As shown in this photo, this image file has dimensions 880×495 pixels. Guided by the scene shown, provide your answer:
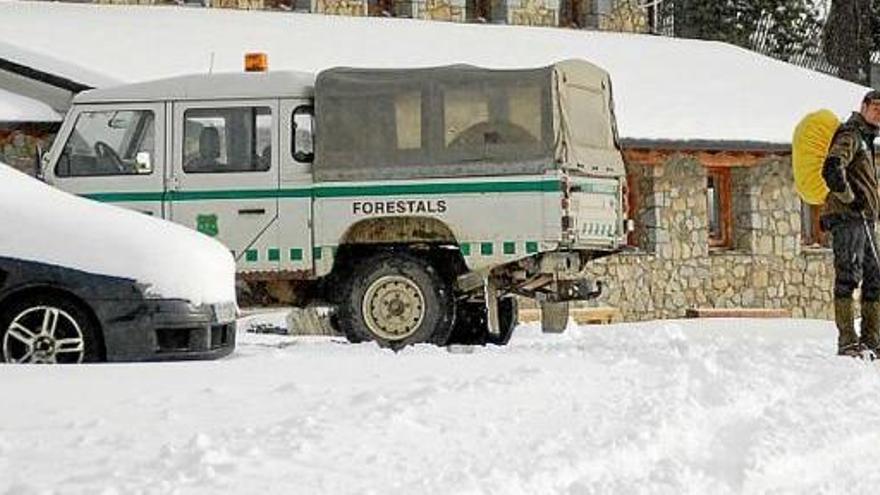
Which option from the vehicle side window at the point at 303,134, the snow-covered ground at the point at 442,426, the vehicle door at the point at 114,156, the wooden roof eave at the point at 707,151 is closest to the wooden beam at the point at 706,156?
the wooden roof eave at the point at 707,151

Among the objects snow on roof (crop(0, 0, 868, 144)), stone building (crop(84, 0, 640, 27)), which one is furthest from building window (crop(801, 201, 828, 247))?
stone building (crop(84, 0, 640, 27))

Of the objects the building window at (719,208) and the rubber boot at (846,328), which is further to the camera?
the building window at (719,208)

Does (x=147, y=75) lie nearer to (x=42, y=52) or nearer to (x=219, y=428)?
(x=42, y=52)

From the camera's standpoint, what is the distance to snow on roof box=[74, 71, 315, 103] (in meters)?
10.6

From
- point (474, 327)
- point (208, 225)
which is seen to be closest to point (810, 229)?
point (474, 327)

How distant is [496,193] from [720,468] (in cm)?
516

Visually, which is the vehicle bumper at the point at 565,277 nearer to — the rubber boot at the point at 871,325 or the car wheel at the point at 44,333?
the rubber boot at the point at 871,325

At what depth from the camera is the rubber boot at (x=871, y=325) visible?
9328mm

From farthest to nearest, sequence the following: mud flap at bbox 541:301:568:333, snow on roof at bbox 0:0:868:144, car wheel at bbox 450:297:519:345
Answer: snow on roof at bbox 0:0:868:144, mud flap at bbox 541:301:568:333, car wheel at bbox 450:297:519:345

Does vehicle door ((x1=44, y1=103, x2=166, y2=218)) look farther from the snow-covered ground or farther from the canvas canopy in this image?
the snow-covered ground

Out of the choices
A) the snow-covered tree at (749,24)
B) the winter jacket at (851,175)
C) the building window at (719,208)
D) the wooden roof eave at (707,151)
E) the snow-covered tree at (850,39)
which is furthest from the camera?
the snow-covered tree at (749,24)

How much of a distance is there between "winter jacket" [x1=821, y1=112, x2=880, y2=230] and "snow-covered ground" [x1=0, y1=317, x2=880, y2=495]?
123 cm

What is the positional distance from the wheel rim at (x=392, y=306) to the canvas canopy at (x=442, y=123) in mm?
819

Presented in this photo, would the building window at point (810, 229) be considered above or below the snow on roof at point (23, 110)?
below
